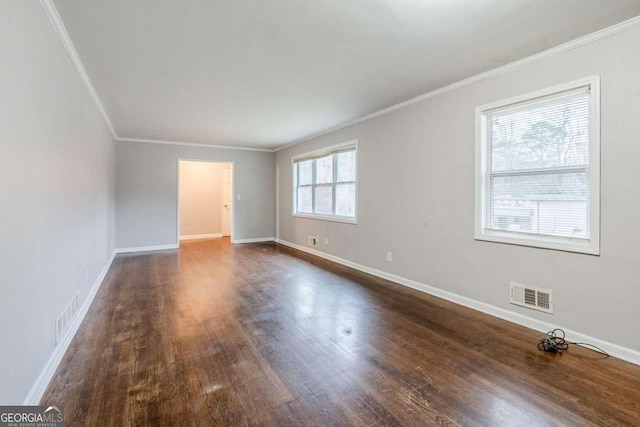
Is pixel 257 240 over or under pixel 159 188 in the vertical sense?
under

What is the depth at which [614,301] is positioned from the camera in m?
2.37

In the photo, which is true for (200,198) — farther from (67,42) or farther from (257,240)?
(67,42)

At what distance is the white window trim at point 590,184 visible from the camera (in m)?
2.43

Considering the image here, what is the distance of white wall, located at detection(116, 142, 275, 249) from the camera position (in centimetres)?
656

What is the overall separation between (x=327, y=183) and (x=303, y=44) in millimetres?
3544

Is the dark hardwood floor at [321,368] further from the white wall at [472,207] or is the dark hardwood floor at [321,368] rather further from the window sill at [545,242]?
the window sill at [545,242]

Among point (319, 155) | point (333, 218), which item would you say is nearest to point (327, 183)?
point (319, 155)

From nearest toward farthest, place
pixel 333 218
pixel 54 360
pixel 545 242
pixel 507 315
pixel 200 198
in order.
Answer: pixel 54 360, pixel 545 242, pixel 507 315, pixel 333 218, pixel 200 198

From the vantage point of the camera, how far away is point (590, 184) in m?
2.47

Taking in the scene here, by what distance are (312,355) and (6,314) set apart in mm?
1755

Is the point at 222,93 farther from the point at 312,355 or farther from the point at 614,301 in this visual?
the point at 614,301

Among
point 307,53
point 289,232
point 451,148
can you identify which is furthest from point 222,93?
point 289,232

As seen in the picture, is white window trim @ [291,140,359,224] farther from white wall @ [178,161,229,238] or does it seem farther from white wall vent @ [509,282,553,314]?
white wall @ [178,161,229,238]

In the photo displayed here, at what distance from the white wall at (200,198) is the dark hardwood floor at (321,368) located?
17.2 ft
